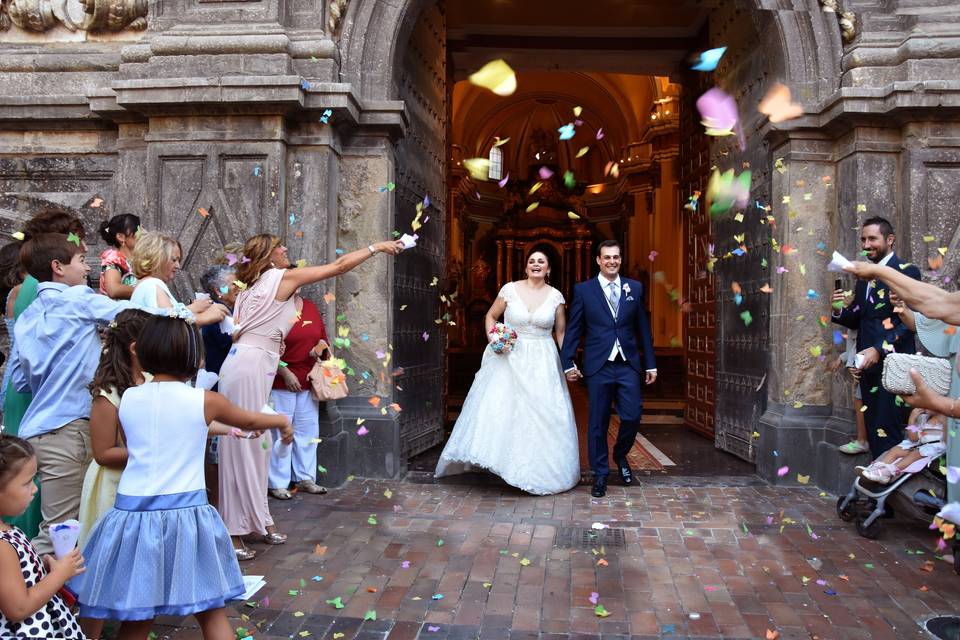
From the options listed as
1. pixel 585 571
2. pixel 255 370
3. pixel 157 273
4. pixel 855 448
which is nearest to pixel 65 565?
pixel 157 273

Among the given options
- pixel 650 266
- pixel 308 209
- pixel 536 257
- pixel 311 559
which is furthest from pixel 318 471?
pixel 650 266

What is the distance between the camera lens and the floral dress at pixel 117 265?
4216 millimetres

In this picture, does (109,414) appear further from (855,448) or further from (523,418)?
(855,448)

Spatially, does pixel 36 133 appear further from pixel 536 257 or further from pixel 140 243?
pixel 536 257

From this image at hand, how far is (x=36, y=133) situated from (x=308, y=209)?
2749 mm

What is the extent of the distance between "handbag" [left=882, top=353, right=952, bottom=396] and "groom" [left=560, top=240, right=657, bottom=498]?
6.81 ft

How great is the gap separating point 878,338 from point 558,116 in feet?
67.2

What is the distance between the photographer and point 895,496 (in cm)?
454

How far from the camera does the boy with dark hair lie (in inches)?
132

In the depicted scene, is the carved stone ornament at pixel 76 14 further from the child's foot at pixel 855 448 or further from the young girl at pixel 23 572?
the child's foot at pixel 855 448

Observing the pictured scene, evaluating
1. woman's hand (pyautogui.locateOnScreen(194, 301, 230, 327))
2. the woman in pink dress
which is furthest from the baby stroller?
woman's hand (pyautogui.locateOnScreen(194, 301, 230, 327))

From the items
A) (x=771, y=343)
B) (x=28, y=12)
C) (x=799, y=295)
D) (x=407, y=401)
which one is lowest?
(x=407, y=401)

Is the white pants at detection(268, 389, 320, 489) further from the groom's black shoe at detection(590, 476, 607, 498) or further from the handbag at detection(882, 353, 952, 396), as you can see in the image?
the handbag at detection(882, 353, 952, 396)

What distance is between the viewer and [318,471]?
19.4 ft
